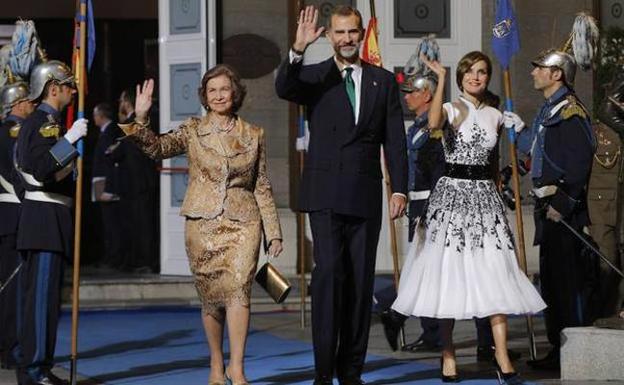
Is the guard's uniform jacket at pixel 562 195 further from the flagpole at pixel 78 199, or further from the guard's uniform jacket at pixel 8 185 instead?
the guard's uniform jacket at pixel 8 185

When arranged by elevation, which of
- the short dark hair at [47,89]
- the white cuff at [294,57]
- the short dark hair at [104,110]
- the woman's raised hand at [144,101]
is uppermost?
the short dark hair at [104,110]

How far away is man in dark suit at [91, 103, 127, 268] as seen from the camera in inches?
800

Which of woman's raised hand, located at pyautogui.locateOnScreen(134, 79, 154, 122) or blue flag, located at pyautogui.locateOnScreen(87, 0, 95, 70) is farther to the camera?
blue flag, located at pyautogui.locateOnScreen(87, 0, 95, 70)

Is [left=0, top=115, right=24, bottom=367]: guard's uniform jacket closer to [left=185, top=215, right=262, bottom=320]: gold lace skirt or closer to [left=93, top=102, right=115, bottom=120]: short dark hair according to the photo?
[left=185, top=215, right=262, bottom=320]: gold lace skirt

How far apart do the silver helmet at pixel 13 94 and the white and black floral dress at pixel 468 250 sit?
10.3 ft

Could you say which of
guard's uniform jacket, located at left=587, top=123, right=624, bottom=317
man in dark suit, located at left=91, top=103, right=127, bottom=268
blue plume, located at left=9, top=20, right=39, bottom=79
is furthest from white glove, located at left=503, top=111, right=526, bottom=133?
man in dark suit, located at left=91, top=103, right=127, bottom=268

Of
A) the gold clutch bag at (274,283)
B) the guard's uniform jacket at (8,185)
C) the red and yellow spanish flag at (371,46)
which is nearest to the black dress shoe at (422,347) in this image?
the red and yellow spanish flag at (371,46)

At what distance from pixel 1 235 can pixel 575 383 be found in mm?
3992

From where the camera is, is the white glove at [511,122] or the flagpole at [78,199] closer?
the flagpole at [78,199]

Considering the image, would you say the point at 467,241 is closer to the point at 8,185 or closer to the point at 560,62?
the point at 560,62

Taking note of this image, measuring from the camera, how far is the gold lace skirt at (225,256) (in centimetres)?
1071

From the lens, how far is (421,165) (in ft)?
42.9

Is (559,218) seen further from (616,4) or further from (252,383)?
(616,4)

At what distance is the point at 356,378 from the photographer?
10.8 m
